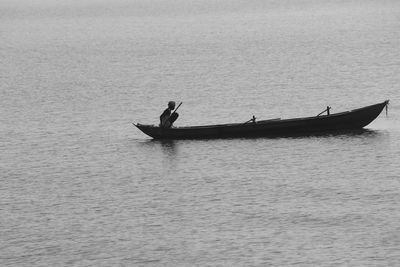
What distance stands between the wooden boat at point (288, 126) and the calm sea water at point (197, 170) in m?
0.59

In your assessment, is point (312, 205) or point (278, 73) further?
point (278, 73)

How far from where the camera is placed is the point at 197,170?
5616 centimetres

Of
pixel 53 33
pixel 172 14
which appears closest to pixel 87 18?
pixel 172 14

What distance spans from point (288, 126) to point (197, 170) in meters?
7.13

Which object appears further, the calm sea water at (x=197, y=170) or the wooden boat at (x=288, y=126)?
the wooden boat at (x=288, y=126)

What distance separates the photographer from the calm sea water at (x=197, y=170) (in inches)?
1703

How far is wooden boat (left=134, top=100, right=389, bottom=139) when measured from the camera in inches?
2394

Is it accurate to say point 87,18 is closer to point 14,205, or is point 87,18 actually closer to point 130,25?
point 130,25

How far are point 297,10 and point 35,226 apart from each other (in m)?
153

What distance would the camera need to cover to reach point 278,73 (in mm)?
95750

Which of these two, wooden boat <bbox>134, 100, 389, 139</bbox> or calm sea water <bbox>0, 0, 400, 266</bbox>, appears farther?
wooden boat <bbox>134, 100, 389, 139</bbox>

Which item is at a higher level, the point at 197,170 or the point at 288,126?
the point at 288,126

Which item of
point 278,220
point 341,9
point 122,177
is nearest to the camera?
point 278,220

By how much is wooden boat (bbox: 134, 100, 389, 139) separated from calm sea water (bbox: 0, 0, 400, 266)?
0.59 meters
